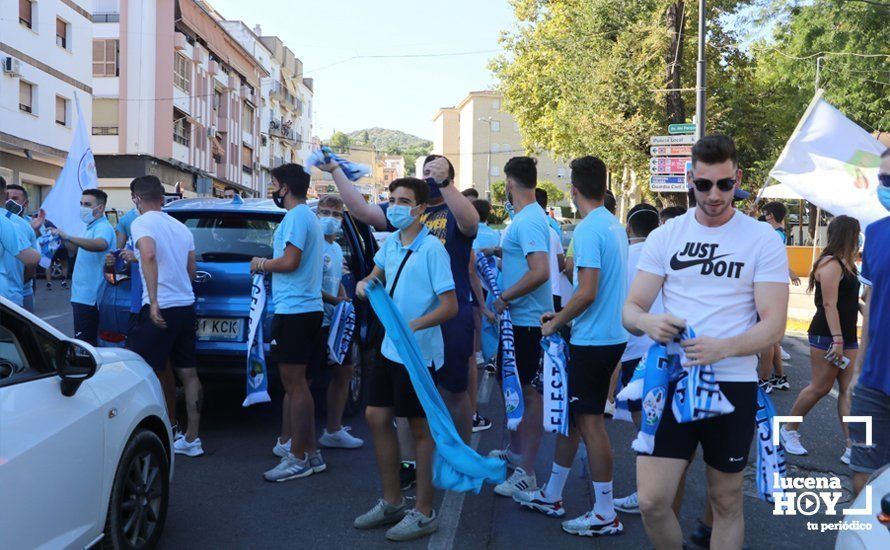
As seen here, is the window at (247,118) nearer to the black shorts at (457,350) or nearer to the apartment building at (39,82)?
the apartment building at (39,82)

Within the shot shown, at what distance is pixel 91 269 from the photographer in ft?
21.9

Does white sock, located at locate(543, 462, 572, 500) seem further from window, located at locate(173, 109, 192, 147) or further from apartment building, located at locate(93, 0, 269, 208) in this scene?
window, located at locate(173, 109, 192, 147)

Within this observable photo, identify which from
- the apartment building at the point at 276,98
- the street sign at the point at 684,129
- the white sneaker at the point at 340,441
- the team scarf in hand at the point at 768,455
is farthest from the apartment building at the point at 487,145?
the team scarf in hand at the point at 768,455

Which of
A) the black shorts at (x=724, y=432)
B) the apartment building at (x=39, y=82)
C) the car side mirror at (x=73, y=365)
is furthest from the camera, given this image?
the apartment building at (x=39, y=82)

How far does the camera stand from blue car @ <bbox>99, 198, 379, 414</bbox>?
6.15 m

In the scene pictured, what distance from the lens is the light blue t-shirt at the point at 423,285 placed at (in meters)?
4.53

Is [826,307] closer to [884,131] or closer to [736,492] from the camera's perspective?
[736,492]

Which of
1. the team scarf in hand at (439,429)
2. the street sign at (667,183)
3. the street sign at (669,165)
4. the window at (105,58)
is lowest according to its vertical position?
the team scarf in hand at (439,429)

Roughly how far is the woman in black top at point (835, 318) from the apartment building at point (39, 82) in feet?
88.3

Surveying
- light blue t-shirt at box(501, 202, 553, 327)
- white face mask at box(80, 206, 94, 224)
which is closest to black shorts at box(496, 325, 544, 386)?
light blue t-shirt at box(501, 202, 553, 327)

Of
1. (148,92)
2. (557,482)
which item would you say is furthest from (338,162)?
(148,92)

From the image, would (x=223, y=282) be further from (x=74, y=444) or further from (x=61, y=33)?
(x=61, y=33)

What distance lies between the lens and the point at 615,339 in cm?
455

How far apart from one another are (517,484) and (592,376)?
1.04 metres
